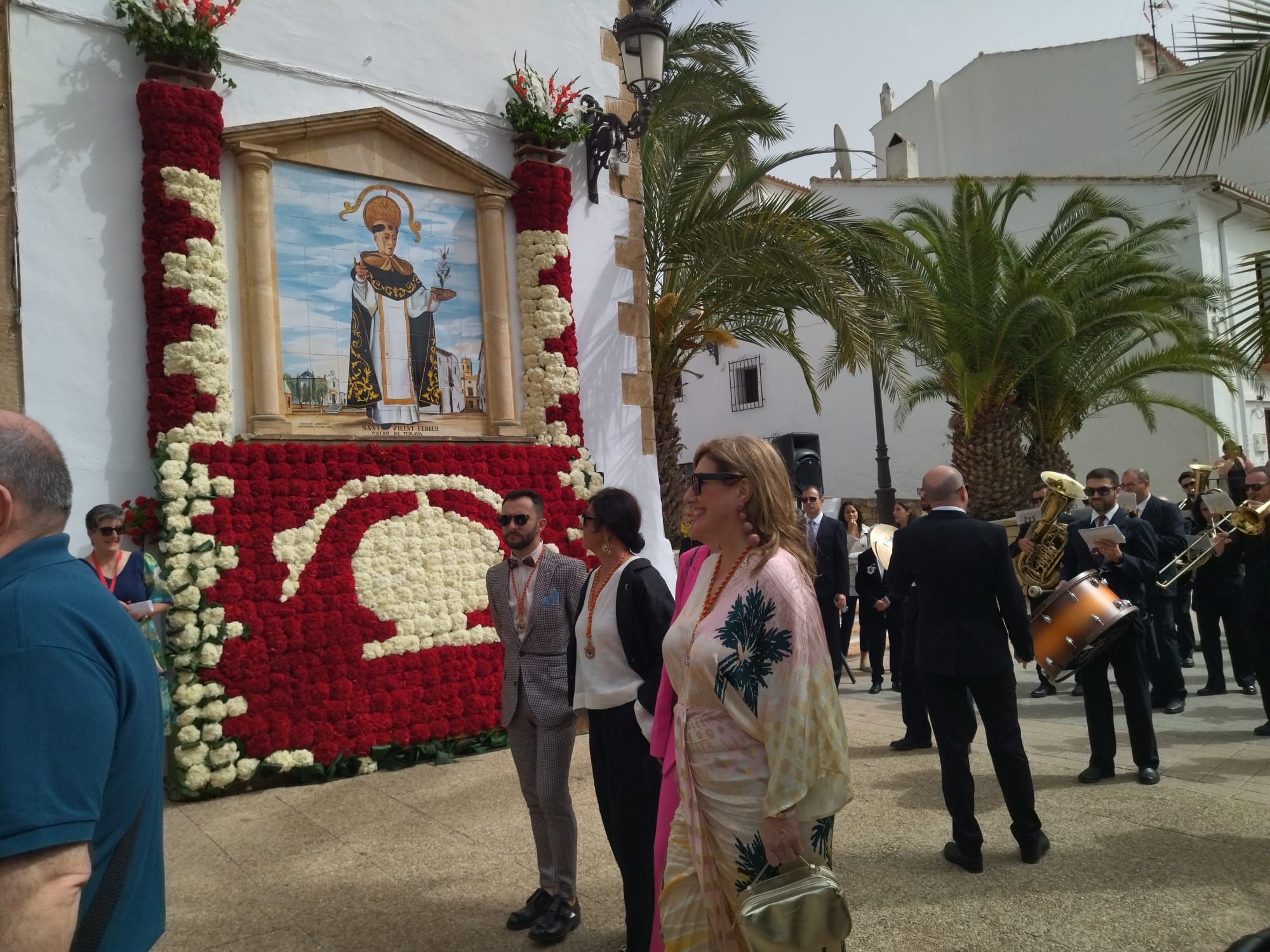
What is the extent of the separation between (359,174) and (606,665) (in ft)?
16.7

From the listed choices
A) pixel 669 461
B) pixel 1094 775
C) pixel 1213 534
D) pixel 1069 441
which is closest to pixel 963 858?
pixel 1094 775

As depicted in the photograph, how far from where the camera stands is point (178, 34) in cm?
623

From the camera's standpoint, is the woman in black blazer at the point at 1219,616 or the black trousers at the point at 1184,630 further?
the black trousers at the point at 1184,630

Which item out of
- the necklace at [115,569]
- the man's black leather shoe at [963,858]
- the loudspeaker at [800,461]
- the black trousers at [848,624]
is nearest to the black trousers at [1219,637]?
the black trousers at [848,624]

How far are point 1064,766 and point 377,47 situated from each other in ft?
23.7

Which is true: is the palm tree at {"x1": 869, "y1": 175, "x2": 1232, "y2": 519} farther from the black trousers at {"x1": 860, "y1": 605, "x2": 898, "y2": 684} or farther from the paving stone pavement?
the paving stone pavement

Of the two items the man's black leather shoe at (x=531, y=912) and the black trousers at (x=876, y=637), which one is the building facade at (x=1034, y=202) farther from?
the man's black leather shoe at (x=531, y=912)

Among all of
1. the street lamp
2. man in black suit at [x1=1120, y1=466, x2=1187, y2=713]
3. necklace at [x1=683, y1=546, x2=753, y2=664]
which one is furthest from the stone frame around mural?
man in black suit at [x1=1120, y1=466, x2=1187, y2=713]

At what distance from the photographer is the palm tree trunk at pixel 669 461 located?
11.5 m

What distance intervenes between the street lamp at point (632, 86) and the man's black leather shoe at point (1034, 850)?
6266mm

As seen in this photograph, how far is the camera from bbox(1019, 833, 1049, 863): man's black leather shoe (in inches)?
176

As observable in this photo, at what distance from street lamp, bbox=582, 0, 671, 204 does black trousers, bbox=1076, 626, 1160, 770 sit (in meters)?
5.59

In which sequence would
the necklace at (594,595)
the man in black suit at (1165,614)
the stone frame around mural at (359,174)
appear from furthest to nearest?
the man in black suit at (1165,614) → the stone frame around mural at (359,174) → the necklace at (594,595)

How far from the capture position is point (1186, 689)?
873 centimetres
